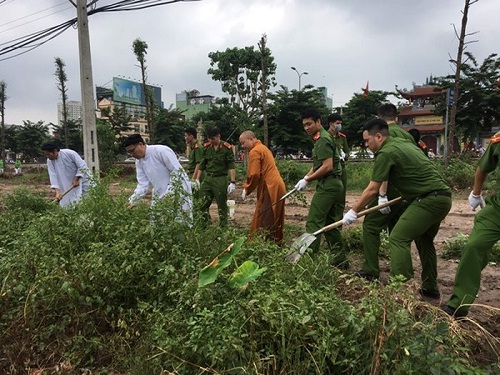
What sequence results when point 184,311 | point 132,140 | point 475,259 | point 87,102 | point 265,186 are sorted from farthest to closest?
point 87,102 < point 265,186 < point 132,140 < point 475,259 < point 184,311

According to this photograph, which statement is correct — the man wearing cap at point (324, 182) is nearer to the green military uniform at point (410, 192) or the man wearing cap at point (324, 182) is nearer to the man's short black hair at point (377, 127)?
the man's short black hair at point (377, 127)

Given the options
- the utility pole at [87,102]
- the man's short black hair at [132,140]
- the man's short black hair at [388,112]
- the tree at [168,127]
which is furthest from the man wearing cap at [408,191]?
the tree at [168,127]

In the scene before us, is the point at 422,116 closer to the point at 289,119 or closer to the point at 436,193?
the point at 289,119

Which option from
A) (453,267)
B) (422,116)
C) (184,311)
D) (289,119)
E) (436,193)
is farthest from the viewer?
(422,116)

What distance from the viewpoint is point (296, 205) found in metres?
10.1

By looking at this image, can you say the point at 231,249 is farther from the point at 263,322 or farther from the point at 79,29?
the point at 79,29

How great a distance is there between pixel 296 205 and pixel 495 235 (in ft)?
24.0

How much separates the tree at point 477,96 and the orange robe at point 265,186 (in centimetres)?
1371

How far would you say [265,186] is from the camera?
5.02 meters

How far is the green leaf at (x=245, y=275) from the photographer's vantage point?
2325mm

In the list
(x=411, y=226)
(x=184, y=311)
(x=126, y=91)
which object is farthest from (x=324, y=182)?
(x=126, y=91)

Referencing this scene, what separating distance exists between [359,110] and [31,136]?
86.6 ft

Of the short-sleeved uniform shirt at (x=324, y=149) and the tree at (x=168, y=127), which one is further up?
the tree at (x=168, y=127)

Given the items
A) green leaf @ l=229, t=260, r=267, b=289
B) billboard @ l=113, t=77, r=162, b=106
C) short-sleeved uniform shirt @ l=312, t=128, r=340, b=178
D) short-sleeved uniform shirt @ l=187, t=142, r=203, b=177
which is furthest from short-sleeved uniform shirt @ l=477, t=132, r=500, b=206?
billboard @ l=113, t=77, r=162, b=106
